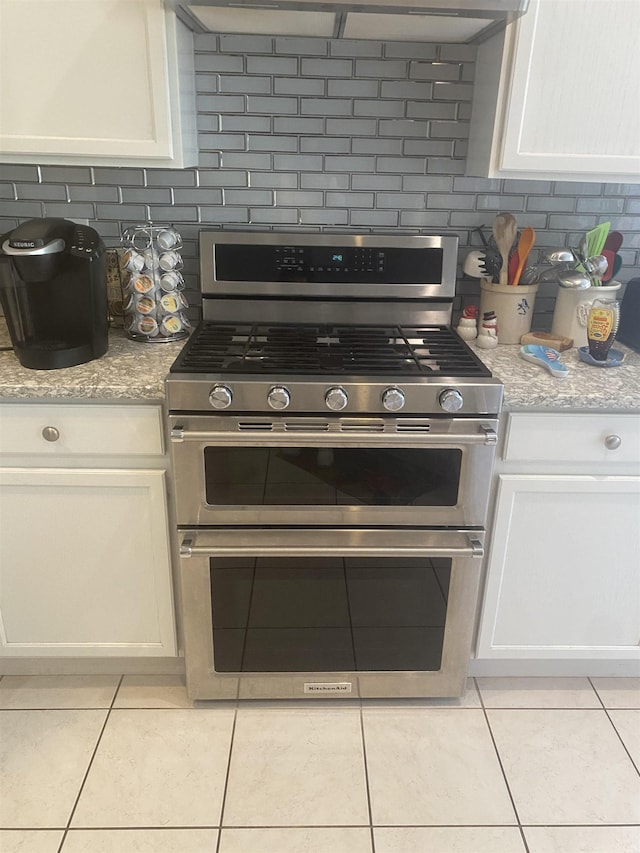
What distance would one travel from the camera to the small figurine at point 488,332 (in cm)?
196

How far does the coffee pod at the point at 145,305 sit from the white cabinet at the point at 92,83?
372mm

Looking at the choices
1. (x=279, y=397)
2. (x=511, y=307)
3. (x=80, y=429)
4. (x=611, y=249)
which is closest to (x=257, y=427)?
(x=279, y=397)

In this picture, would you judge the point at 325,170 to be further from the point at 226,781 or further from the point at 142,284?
the point at 226,781

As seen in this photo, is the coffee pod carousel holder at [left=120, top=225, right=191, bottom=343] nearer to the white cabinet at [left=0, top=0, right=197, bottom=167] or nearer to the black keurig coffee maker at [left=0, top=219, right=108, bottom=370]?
the black keurig coffee maker at [left=0, top=219, right=108, bottom=370]

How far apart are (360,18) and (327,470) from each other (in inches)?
44.3

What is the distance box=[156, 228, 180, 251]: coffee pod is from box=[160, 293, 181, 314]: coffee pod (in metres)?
0.14

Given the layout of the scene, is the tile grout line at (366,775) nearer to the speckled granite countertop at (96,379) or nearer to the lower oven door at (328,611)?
the lower oven door at (328,611)

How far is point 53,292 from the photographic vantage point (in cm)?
172

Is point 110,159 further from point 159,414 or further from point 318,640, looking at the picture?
point 318,640

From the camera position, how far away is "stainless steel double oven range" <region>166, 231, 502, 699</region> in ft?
5.27

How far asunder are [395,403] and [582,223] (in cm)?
105

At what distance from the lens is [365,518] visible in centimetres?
173

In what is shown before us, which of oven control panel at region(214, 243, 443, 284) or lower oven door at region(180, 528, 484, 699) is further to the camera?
oven control panel at region(214, 243, 443, 284)

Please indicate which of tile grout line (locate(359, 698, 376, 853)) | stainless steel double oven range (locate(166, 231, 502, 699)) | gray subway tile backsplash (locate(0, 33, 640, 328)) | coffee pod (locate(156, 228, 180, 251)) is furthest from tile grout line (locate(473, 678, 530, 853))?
coffee pod (locate(156, 228, 180, 251))
